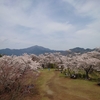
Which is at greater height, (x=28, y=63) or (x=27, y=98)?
(x=28, y=63)

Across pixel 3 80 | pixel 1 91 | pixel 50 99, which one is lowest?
pixel 50 99

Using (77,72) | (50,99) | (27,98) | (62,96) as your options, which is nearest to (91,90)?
(62,96)

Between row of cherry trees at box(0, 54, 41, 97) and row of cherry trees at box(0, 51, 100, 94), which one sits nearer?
row of cherry trees at box(0, 54, 41, 97)

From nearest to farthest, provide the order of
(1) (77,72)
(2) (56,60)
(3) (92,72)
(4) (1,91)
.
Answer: (4) (1,91), (1) (77,72), (3) (92,72), (2) (56,60)

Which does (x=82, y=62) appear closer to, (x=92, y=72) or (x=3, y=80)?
(x=92, y=72)

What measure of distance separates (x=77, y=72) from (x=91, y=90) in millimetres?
17416

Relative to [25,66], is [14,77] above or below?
below

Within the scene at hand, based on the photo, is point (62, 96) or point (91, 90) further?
point (91, 90)

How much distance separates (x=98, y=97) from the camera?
26.3 meters

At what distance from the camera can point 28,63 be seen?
103 feet

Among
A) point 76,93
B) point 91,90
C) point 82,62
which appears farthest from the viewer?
point 82,62

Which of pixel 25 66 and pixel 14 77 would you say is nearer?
pixel 14 77

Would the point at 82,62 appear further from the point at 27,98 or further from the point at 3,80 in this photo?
the point at 3,80

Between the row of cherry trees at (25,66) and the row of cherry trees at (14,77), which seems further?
the row of cherry trees at (25,66)
